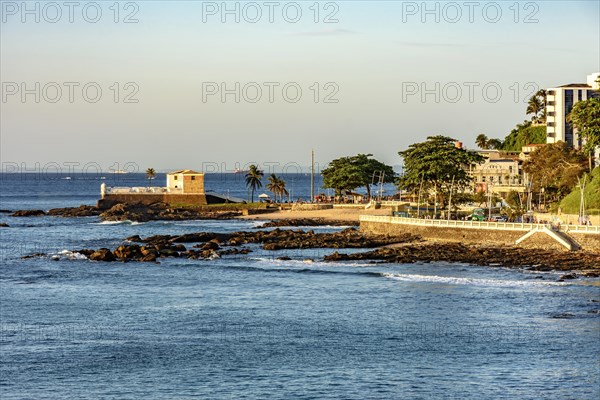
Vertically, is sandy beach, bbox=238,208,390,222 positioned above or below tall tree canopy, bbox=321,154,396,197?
below

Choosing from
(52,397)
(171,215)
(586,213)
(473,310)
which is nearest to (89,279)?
(473,310)

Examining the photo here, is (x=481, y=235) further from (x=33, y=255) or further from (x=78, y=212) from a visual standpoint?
(x=78, y=212)

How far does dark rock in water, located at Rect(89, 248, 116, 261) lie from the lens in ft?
326

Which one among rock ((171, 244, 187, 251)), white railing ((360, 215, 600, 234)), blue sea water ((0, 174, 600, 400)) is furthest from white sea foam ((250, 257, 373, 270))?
white railing ((360, 215, 600, 234))

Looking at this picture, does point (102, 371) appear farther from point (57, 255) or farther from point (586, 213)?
point (586, 213)

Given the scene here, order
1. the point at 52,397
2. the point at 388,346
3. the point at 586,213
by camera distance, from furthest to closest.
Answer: the point at 586,213 < the point at 388,346 < the point at 52,397

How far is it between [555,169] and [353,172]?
40585mm

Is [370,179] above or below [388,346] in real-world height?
above

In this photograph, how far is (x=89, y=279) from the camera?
85.2 meters

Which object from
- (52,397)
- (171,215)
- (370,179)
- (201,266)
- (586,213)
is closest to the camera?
(52,397)

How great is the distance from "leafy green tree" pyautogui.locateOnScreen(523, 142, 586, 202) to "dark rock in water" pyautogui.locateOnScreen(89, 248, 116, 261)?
217 feet

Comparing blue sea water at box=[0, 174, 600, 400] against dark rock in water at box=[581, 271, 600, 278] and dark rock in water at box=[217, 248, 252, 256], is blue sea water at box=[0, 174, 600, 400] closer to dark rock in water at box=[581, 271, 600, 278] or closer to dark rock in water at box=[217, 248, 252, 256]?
dark rock in water at box=[581, 271, 600, 278]

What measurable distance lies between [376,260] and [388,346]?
39572 millimetres

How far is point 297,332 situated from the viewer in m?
60.8
